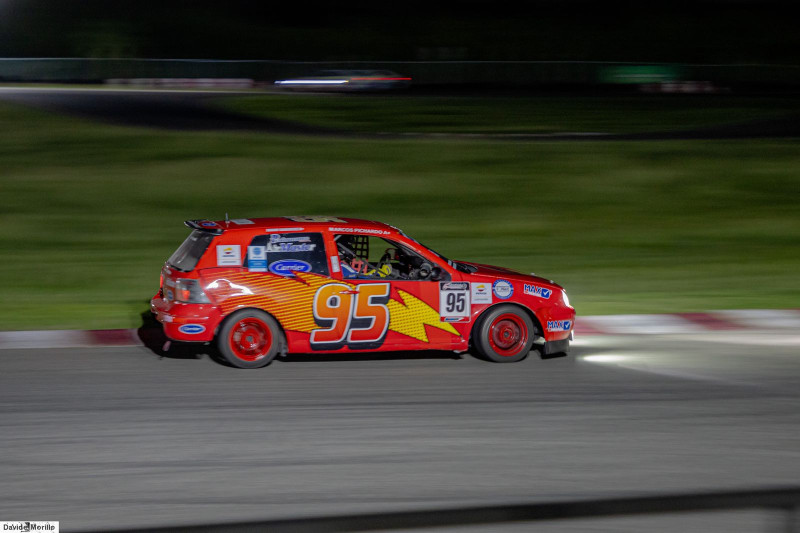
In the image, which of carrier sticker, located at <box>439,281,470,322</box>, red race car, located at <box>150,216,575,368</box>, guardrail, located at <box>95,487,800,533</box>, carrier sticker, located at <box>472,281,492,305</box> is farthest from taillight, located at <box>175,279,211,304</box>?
guardrail, located at <box>95,487,800,533</box>

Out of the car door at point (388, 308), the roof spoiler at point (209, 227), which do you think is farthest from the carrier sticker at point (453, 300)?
the roof spoiler at point (209, 227)

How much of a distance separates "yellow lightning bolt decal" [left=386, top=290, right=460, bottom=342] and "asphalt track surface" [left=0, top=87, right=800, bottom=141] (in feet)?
53.1

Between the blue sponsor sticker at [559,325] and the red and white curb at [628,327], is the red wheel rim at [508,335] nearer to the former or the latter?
the blue sponsor sticker at [559,325]

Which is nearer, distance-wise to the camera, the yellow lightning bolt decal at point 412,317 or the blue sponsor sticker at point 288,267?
the blue sponsor sticker at point 288,267

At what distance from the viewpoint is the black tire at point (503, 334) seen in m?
9.16

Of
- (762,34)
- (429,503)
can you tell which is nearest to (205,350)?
(429,503)

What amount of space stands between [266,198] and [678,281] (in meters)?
8.66

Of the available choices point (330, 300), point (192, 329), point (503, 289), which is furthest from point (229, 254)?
point (503, 289)

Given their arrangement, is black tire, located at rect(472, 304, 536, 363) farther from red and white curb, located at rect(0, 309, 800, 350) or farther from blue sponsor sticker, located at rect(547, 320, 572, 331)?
red and white curb, located at rect(0, 309, 800, 350)

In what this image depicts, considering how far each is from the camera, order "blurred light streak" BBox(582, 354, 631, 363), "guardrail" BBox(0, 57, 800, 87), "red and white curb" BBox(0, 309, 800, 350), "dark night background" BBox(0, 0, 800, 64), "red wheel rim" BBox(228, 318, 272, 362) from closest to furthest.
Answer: "red wheel rim" BBox(228, 318, 272, 362) → "blurred light streak" BBox(582, 354, 631, 363) → "red and white curb" BBox(0, 309, 800, 350) → "guardrail" BBox(0, 57, 800, 87) → "dark night background" BBox(0, 0, 800, 64)

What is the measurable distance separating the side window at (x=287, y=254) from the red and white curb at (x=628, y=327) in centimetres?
197

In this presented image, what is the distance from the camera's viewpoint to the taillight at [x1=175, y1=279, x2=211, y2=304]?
865 cm

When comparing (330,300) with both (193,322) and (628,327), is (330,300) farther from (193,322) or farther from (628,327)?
(628,327)

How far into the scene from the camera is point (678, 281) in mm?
13977
